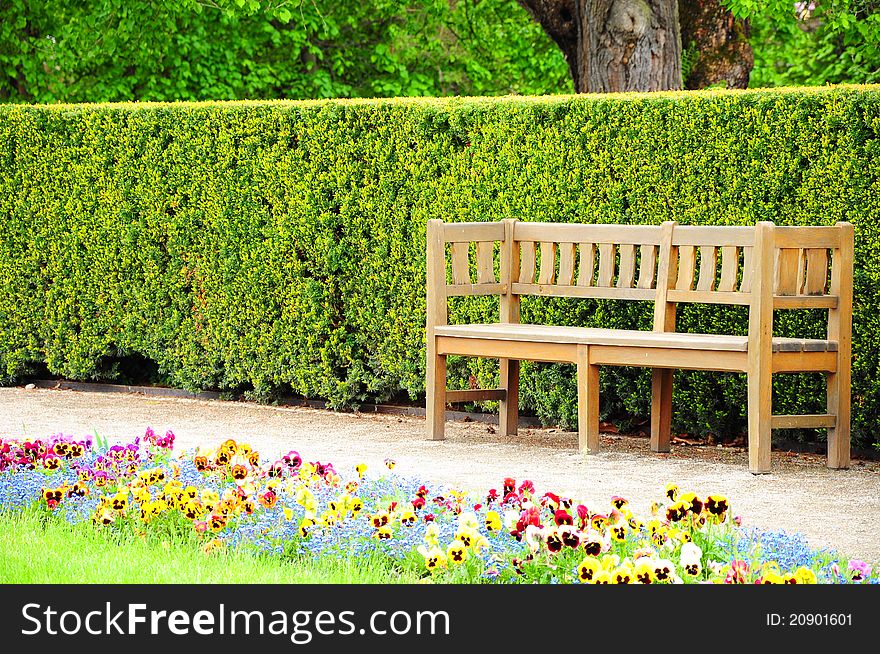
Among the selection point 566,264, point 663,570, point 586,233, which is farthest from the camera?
point 566,264

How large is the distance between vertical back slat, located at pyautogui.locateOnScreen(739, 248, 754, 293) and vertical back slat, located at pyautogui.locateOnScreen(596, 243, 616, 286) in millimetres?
844

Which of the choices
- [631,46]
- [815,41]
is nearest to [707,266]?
[631,46]

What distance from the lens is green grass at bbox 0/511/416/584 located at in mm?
4570

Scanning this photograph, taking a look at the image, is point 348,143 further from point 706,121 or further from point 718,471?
point 718,471

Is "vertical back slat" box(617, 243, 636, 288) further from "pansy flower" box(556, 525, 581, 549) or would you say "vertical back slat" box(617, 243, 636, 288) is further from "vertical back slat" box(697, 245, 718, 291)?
"pansy flower" box(556, 525, 581, 549)

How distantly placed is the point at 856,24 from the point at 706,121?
28.8 feet

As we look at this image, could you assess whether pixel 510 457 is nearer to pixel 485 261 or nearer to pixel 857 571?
pixel 485 261

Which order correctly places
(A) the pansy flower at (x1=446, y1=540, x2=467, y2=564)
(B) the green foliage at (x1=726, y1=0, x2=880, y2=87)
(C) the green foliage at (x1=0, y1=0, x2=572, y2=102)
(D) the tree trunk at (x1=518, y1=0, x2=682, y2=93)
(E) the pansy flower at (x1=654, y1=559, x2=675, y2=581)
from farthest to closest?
1. (C) the green foliage at (x1=0, y1=0, x2=572, y2=102)
2. (B) the green foliage at (x1=726, y1=0, x2=880, y2=87)
3. (D) the tree trunk at (x1=518, y1=0, x2=682, y2=93)
4. (A) the pansy flower at (x1=446, y1=540, x2=467, y2=564)
5. (E) the pansy flower at (x1=654, y1=559, x2=675, y2=581)

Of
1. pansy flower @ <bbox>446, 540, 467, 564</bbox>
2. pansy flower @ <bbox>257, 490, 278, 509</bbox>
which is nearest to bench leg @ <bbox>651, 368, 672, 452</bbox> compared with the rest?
pansy flower @ <bbox>257, 490, 278, 509</bbox>

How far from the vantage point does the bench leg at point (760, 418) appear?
6.99m

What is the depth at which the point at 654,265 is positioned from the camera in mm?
7836

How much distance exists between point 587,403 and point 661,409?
0.48 m

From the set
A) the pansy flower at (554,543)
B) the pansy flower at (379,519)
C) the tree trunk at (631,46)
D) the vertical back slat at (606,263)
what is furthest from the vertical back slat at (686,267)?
the tree trunk at (631,46)

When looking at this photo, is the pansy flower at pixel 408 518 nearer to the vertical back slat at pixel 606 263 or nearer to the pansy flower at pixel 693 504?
the pansy flower at pixel 693 504
